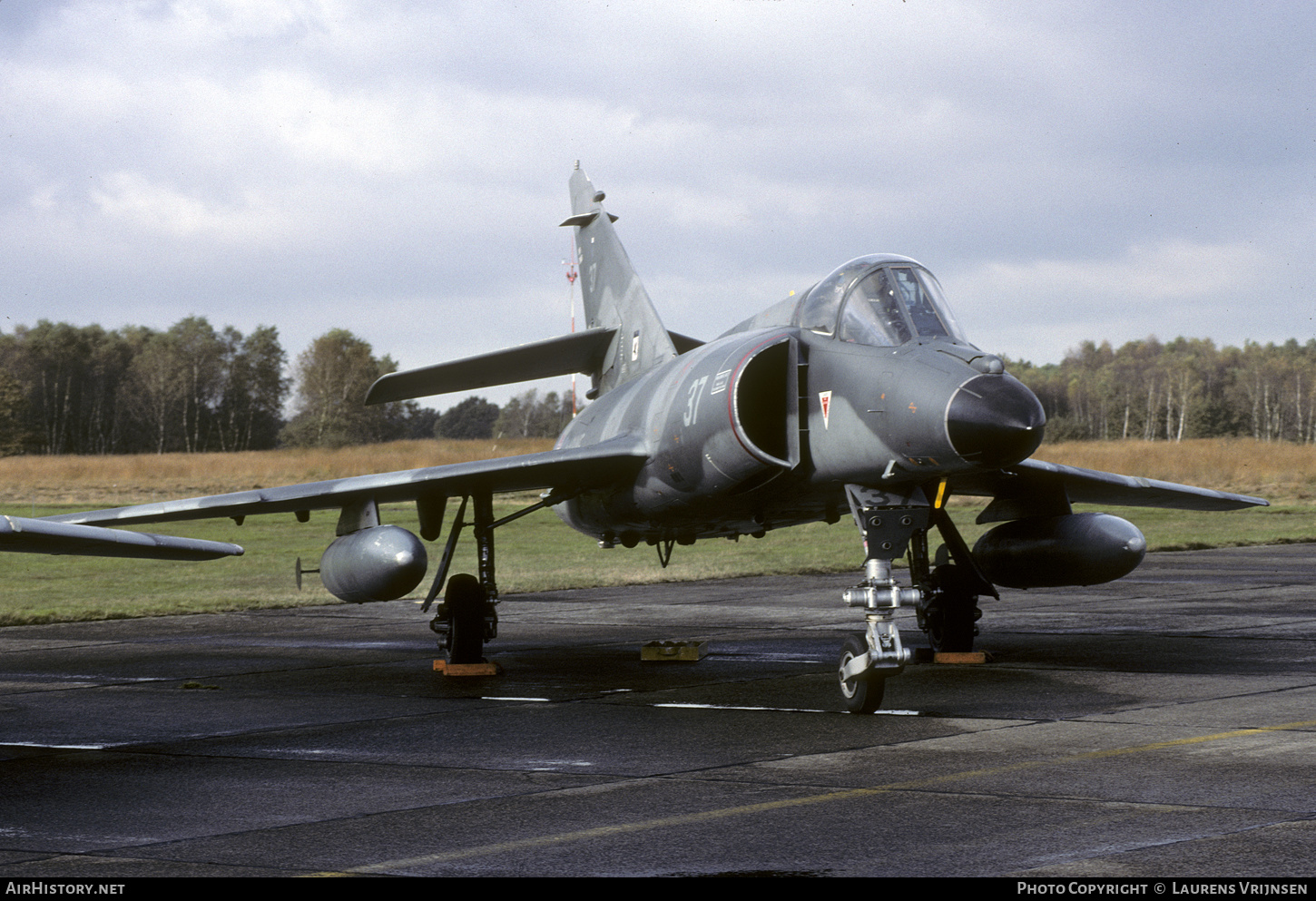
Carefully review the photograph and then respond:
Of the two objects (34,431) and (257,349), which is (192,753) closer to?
(34,431)

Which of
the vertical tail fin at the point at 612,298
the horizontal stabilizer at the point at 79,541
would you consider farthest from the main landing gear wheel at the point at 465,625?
the horizontal stabilizer at the point at 79,541

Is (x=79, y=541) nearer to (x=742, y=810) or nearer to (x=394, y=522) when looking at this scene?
(x=742, y=810)

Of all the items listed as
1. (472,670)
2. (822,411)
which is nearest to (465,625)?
(472,670)

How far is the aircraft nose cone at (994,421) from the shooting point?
794 centimetres

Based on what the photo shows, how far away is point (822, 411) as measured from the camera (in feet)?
30.9

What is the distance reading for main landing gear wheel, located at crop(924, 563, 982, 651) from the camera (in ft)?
39.1

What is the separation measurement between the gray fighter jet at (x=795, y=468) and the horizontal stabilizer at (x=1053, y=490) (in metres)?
0.03

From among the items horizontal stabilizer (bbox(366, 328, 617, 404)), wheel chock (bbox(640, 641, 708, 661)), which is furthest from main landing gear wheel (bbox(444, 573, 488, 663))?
horizontal stabilizer (bbox(366, 328, 617, 404))

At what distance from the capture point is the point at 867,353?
910cm

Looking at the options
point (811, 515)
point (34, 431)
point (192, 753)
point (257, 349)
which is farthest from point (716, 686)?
point (257, 349)

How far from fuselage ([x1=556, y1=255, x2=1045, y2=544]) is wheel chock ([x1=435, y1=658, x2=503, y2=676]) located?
6.15ft

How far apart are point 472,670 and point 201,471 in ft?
143

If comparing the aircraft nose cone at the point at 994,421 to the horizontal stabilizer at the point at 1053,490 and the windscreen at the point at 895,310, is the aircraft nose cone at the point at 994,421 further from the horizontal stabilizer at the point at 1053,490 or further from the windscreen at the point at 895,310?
the horizontal stabilizer at the point at 1053,490

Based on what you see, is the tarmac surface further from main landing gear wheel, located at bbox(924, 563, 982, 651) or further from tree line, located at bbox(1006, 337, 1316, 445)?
tree line, located at bbox(1006, 337, 1316, 445)
